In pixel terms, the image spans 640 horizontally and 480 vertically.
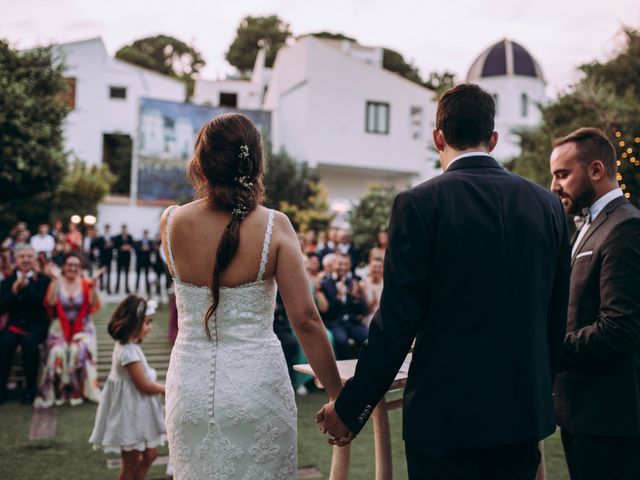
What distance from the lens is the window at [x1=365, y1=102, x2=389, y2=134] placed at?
29.7 m

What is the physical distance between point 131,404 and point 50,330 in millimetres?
3806

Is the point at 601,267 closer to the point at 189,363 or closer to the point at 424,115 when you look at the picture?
the point at 189,363

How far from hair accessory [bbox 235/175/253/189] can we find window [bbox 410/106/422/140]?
93.8 feet

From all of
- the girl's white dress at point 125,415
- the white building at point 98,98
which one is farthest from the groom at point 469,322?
the white building at point 98,98

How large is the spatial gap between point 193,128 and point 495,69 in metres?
18.9

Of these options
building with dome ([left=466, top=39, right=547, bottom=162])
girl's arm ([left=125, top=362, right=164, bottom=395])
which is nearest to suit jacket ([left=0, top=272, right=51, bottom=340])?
girl's arm ([left=125, top=362, right=164, bottom=395])

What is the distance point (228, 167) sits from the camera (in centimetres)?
255

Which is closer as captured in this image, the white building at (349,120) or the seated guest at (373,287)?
the seated guest at (373,287)

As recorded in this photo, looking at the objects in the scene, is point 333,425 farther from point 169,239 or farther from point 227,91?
point 227,91

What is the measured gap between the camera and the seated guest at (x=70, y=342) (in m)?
7.43

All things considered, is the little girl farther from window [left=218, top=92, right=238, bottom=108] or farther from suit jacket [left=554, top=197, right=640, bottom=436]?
window [left=218, top=92, right=238, bottom=108]

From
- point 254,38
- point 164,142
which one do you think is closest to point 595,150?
point 164,142

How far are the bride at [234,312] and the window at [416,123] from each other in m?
28.6

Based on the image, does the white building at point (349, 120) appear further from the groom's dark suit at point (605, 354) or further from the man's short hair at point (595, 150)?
the groom's dark suit at point (605, 354)
